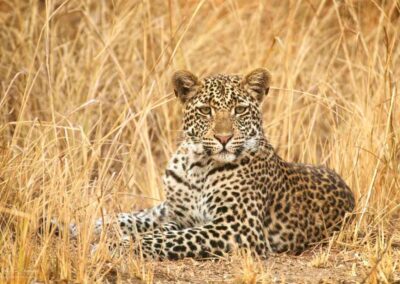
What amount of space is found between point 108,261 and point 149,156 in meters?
3.23

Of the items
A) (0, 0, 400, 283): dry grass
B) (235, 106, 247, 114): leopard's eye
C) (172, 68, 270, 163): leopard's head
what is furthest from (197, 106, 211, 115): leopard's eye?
(0, 0, 400, 283): dry grass

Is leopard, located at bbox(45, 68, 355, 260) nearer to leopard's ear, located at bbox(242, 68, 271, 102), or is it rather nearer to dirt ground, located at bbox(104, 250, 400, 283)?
leopard's ear, located at bbox(242, 68, 271, 102)

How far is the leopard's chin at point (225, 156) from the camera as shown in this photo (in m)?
8.24

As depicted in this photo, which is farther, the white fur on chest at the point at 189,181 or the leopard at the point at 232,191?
the white fur on chest at the point at 189,181

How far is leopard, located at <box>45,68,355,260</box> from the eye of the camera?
8172 millimetres

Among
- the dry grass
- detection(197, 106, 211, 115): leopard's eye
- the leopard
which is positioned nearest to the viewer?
the dry grass

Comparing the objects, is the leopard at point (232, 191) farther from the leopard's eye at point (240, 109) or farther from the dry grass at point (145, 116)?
the dry grass at point (145, 116)

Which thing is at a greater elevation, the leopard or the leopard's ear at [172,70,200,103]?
the leopard's ear at [172,70,200,103]

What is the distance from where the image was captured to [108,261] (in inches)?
279

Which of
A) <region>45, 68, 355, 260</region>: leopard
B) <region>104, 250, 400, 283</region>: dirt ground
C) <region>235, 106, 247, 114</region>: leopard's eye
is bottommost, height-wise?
<region>104, 250, 400, 283</region>: dirt ground

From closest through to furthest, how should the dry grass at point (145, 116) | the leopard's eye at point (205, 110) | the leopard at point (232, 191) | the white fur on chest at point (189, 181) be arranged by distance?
the dry grass at point (145, 116) < the leopard at point (232, 191) < the leopard's eye at point (205, 110) < the white fur on chest at point (189, 181)

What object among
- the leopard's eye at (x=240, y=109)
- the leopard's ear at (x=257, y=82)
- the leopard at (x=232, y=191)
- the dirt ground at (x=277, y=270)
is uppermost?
the leopard's ear at (x=257, y=82)

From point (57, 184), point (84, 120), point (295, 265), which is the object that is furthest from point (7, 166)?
point (84, 120)

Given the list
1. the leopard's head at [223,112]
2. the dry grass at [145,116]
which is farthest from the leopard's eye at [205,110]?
the dry grass at [145,116]
